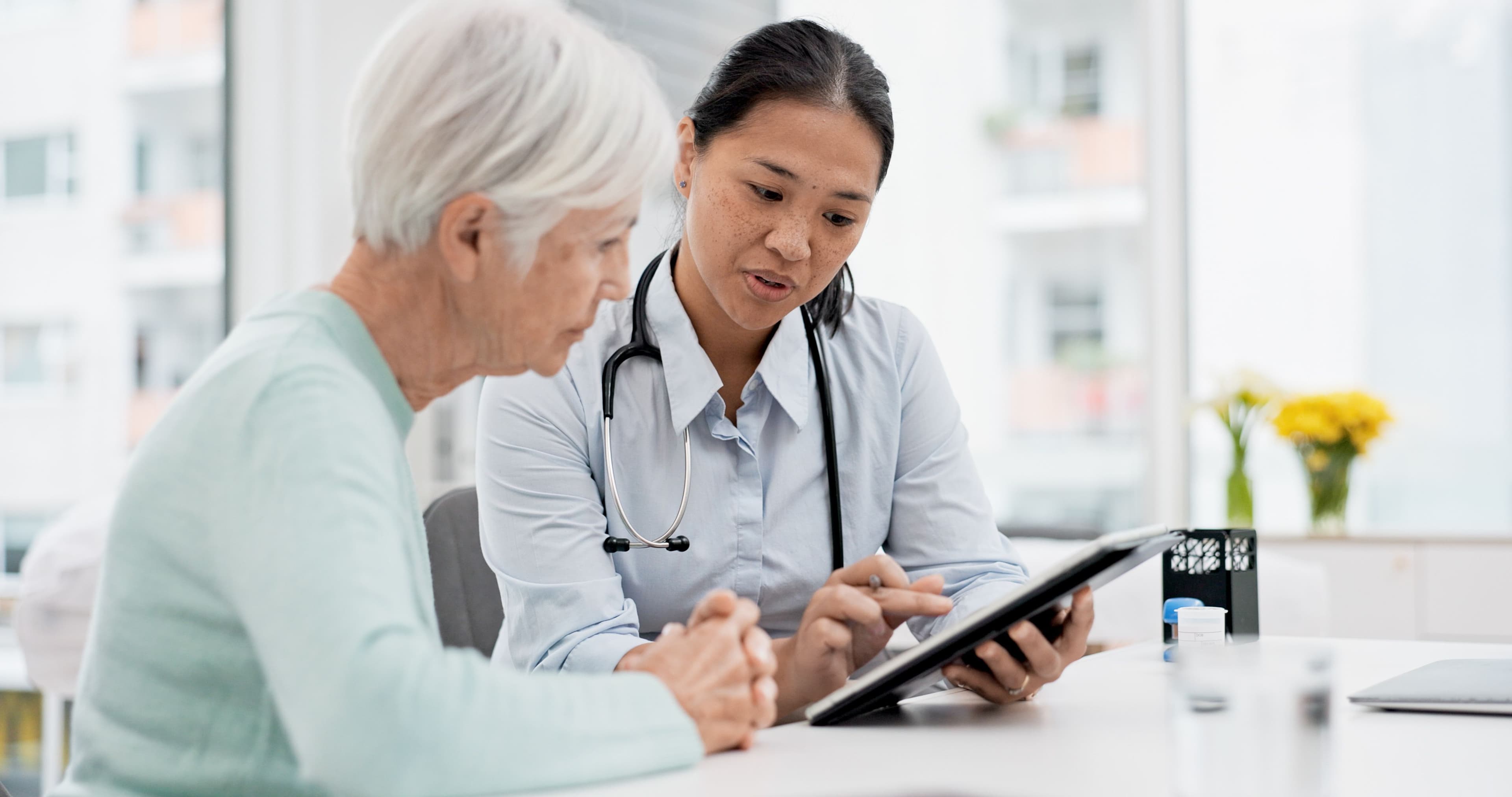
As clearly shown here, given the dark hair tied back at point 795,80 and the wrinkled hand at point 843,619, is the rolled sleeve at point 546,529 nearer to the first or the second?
the wrinkled hand at point 843,619

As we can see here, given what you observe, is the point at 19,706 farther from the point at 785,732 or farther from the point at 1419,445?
the point at 1419,445

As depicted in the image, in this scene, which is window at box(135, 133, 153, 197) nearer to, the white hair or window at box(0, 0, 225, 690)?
window at box(0, 0, 225, 690)

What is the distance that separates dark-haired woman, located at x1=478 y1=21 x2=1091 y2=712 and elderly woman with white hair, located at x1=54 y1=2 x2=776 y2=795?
0.38m

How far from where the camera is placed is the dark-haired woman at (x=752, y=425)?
131 centimetres

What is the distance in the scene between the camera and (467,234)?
2.83 ft

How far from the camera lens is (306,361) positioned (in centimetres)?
77

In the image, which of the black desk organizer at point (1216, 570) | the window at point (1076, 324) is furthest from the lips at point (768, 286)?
the window at point (1076, 324)

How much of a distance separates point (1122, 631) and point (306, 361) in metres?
1.97

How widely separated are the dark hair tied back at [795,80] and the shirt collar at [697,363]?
188mm

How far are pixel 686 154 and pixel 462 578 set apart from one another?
64 cm

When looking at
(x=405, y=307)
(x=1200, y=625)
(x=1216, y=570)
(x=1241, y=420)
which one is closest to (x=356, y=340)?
(x=405, y=307)

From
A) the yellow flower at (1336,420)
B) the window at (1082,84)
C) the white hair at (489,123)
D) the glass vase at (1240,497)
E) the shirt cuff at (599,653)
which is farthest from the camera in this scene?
the window at (1082,84)

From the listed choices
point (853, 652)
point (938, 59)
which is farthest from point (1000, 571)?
point (938, 59)

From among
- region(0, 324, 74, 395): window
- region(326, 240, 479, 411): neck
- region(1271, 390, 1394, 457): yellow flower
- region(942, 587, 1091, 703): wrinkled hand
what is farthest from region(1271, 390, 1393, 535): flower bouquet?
region(0, 324, 74, 395): window
